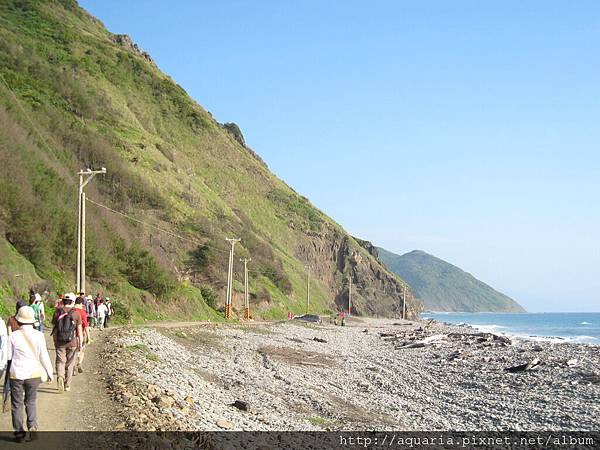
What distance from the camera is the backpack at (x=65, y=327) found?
11875mm

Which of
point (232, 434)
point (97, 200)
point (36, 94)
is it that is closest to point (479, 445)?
point (232, 434)

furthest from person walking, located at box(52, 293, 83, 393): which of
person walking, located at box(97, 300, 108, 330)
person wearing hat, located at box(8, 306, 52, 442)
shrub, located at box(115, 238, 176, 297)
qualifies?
shrub, located at box(115, 238, 176, 297)

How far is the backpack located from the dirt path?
39.7 inches

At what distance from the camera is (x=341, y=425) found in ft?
47.5

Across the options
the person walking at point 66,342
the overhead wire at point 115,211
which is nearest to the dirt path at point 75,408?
the person walking at point 66,342

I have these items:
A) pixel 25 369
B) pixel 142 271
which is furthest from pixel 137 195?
pixel 25 369

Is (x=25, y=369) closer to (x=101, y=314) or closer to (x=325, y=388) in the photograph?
(x=325, y=388)

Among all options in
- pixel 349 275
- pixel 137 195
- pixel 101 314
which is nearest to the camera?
pixel 101 314

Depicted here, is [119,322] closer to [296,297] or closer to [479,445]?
[479,445]

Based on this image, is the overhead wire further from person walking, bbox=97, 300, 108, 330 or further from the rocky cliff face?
the rocky cliff face

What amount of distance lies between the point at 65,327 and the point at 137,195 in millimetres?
46282

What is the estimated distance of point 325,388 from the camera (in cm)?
2053

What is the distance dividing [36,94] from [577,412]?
182ft

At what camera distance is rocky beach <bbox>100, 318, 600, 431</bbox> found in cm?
1241
